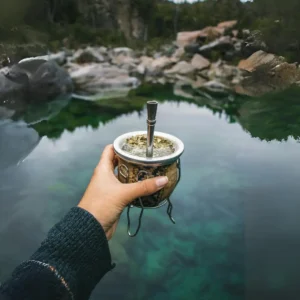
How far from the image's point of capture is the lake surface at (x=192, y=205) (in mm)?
3205

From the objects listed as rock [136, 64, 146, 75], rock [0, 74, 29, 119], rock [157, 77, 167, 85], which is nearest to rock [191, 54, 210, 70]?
rock [157, 77, 167, 85]

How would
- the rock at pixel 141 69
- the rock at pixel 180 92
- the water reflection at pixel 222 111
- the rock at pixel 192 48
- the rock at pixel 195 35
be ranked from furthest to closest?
the rock at pixel 192 48, the rock at pixel 195 35, the rock at pixel 141 69, the rock at pixel 180 92, the water reflection at pixel 222 111

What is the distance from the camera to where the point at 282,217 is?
4008 millimetres

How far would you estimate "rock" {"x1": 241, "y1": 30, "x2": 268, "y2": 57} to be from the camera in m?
9.61

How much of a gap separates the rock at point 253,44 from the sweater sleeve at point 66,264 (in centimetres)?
915

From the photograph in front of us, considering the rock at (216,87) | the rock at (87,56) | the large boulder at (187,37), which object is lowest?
the rock at (216,87)

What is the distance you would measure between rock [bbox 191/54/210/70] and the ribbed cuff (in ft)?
42.3

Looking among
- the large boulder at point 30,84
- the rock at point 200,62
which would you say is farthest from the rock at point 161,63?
the large boulder at point 30,84

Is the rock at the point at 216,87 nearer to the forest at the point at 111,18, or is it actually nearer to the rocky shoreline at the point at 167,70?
Answer: the rocky shoreline at the point at 167,70

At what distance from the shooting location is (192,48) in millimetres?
14594

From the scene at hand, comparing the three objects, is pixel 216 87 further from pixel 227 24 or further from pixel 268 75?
pixel 227 24

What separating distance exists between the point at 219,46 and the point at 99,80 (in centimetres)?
574

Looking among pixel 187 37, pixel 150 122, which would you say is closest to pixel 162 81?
pixel 187 37

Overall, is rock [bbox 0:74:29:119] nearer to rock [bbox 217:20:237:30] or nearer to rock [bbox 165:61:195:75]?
rock [bbox 165:61:195:75]
